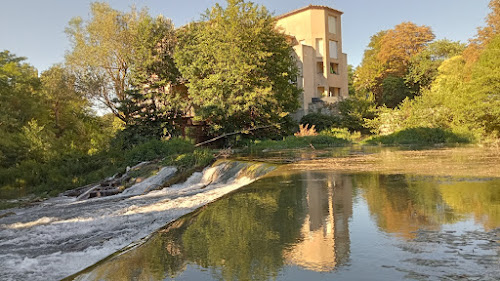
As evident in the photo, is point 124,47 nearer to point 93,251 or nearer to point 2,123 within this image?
point 2,123

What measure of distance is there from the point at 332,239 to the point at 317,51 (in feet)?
121

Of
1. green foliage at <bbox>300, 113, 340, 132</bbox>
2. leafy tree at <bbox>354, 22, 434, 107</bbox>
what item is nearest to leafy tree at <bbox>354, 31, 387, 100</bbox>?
leafy tree at <bbox>354, 22, 434, 107</bbox>

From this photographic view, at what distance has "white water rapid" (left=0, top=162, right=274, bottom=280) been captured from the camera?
5.03 meters

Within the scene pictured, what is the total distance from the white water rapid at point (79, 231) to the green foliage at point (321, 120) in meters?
21.5

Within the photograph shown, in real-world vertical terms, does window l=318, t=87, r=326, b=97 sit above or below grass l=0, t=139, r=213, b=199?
above

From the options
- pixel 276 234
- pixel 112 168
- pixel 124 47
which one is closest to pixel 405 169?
pixel 276 234

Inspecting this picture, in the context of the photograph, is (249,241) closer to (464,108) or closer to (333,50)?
(464,108)

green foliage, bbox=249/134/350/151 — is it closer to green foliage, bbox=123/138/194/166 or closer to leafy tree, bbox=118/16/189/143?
green foliage, bbox=123/138/194/166

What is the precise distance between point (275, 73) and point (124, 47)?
39.4 ft

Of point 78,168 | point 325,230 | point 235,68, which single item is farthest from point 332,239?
point 235,68

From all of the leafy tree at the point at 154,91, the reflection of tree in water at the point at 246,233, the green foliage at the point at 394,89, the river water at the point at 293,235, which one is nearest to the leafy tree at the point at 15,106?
the leafy tree at the point at 154,91

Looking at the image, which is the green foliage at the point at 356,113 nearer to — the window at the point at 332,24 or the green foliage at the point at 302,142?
the green foliage at the point at 302,142

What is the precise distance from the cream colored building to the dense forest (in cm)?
796

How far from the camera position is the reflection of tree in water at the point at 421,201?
517 cm
